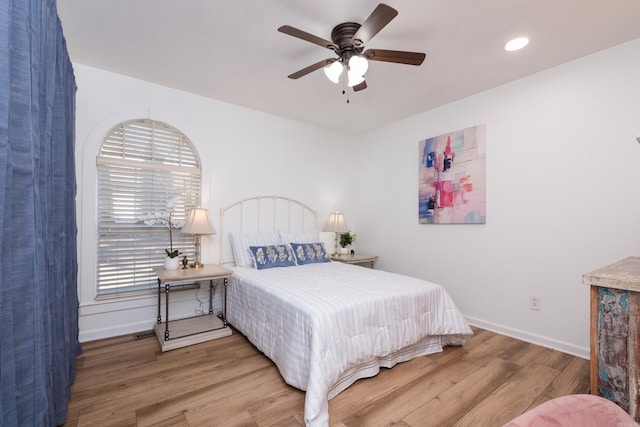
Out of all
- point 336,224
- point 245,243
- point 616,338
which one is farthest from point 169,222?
point 616,338

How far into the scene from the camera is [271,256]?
3279mm

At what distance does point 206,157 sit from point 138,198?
834mm

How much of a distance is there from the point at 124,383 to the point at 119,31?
257 cm

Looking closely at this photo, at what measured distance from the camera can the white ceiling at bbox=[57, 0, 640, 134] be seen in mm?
1916

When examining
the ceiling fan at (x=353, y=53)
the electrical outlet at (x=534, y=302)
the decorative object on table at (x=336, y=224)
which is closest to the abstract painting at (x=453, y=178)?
the electrical outlet at (x=534, y=302)

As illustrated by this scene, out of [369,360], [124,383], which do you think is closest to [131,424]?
[124,383]

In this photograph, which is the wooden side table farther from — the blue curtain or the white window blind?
the white window blind

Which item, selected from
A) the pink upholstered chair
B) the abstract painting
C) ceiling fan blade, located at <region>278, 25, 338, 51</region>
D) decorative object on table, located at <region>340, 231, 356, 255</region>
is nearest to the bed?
decorative object on table, located at <region>340, 231, 356, 255</region>

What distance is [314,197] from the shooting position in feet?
14.2

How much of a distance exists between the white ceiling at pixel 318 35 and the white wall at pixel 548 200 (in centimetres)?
23

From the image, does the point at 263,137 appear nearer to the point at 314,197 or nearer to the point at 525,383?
the point at 314,197

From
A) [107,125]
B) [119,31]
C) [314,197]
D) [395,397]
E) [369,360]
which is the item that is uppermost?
[119,31]

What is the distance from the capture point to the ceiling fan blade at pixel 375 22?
153 cm

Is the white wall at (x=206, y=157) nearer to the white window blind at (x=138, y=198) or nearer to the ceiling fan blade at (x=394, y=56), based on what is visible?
the white window blind at (x=138, y=198)
